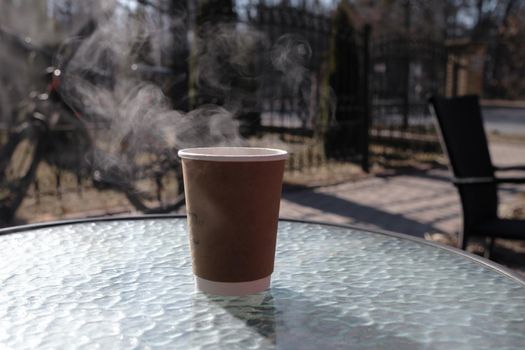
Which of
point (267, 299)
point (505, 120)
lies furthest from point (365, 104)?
point (505, 120)

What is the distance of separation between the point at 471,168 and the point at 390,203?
2.55 metres

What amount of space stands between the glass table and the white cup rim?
0.81ft

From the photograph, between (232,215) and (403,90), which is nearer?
(232,215)

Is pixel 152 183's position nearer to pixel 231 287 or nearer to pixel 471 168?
pixel 471 168

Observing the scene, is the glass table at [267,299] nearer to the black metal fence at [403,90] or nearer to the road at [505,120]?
the black metal fence at [403,90]

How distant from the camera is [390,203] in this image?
5.46m

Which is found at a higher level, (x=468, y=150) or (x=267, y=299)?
(x=468, y=150)

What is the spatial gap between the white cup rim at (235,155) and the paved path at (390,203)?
10.2 feet

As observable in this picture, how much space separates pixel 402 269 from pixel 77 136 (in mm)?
4550

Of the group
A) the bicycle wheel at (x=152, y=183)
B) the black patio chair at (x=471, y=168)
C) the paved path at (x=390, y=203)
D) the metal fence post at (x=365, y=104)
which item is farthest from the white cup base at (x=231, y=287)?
the metal fence post at (x=365, y=104)

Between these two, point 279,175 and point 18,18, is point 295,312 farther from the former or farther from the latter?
point 18,18

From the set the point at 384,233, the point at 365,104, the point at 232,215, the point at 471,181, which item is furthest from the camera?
the point at 365,104

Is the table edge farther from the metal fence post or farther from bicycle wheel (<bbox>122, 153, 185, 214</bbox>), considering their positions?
the metal fence post

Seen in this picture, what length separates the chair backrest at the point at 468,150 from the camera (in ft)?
9.16
